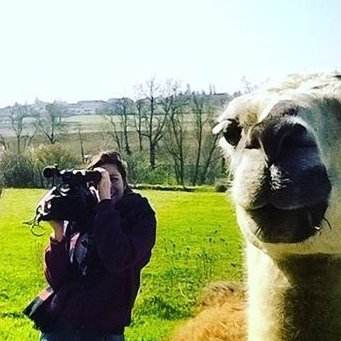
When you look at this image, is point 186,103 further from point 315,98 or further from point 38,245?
point 315,98

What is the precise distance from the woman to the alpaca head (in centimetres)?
122

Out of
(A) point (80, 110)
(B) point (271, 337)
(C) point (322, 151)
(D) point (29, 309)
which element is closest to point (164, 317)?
(A) point (80, 110)

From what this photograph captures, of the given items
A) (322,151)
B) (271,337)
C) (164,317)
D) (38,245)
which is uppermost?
(322,151)

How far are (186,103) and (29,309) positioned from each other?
433 centimetres

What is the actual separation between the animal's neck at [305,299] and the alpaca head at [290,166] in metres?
0.09

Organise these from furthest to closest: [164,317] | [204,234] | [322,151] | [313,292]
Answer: [204,234], [164,317], [313,292], [322,151]

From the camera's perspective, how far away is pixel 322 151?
2.10m

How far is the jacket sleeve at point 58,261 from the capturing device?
352 cm

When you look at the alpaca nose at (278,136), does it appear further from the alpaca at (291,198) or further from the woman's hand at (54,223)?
Answer: the woman's hand at (54,223)

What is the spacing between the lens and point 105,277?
3.52 meters

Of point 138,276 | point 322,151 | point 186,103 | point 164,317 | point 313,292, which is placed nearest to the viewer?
point 322,151

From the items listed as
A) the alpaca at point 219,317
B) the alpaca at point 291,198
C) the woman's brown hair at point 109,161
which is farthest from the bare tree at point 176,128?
the alpaca at point 291,198

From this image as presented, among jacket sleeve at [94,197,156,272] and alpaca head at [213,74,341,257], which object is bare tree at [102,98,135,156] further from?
alpaca head at [213,74,341,257]

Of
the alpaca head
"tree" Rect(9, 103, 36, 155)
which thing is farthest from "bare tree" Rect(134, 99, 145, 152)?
the alpaca head
